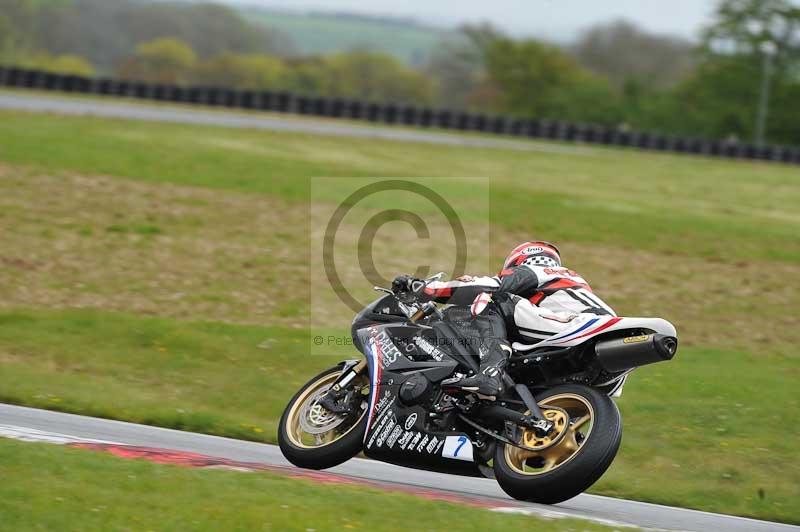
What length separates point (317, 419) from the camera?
852 cm

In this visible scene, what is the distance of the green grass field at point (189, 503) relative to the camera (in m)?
6.40

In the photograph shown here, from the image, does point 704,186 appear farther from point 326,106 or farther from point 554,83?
point 554,83

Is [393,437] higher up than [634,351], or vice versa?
[634,351]

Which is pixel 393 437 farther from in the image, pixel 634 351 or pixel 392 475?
pixel 634 351

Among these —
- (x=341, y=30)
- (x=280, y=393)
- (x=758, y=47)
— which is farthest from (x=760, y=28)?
(x=341, y=30)

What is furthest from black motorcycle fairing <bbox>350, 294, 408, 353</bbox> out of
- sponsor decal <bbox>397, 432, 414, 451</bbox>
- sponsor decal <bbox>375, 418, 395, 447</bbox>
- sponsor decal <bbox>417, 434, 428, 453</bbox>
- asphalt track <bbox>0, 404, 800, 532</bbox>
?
asphalt track <bbox>0, 404, 800, 532</bbox>

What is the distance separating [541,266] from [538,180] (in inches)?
916

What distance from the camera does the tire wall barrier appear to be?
43.5 m

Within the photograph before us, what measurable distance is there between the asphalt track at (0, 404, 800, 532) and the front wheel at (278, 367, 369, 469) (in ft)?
0.96

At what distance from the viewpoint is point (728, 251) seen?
22.2 metres

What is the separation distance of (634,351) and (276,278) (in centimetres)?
1120

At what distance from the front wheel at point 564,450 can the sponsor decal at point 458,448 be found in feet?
0.76

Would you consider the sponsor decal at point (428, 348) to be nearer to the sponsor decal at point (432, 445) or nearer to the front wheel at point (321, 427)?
the front wheel at point (321, 427)

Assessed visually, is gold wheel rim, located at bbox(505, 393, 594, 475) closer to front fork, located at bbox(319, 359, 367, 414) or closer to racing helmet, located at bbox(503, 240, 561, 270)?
racing helmet, located at bbox(503, 240, 561, 270)
